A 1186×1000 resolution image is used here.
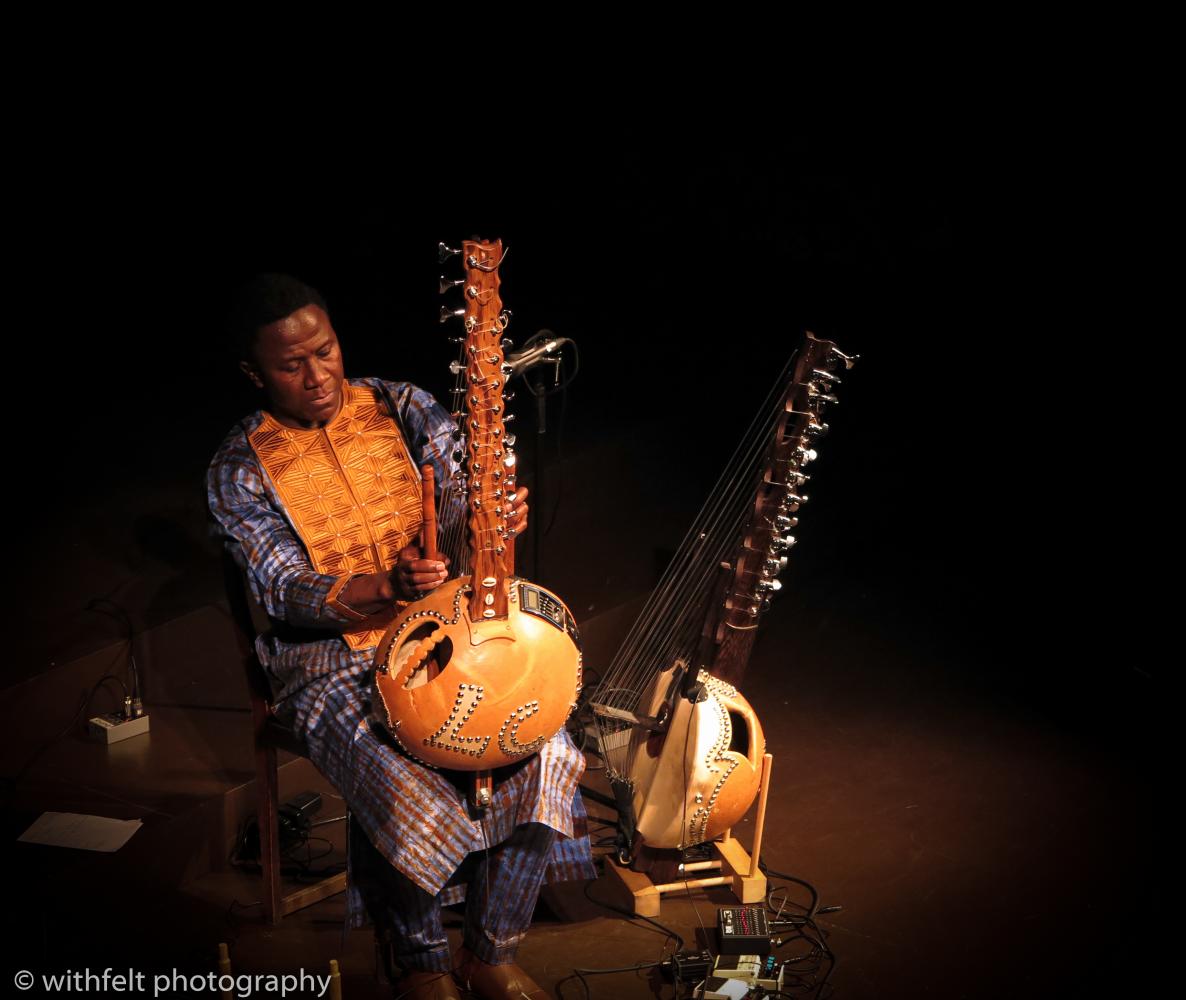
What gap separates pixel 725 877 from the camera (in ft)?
9.81

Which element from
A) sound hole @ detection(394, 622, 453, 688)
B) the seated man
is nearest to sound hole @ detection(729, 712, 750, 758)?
the seated man

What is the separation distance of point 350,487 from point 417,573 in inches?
18.7

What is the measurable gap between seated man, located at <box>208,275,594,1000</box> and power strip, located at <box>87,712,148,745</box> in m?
0.65

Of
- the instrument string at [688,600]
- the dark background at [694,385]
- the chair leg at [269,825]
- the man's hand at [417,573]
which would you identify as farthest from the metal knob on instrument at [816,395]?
the chair leg at [269,825]

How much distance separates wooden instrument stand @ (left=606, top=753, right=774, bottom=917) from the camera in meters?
2.90

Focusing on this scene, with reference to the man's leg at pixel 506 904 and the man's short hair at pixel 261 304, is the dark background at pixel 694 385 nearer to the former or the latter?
the man's leg at pixel 506 904

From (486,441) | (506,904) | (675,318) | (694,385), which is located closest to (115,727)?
(506,904)

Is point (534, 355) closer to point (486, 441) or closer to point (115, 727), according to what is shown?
point (486, 441)

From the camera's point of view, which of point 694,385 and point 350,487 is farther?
point 694,385

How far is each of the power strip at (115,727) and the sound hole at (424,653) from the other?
1.29 meters

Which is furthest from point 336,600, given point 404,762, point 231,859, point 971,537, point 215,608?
point 971,537

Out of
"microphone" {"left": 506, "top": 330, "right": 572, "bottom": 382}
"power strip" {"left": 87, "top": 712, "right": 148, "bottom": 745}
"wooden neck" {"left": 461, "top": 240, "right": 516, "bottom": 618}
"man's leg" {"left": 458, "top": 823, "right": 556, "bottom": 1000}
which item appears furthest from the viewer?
"power strip" {"left": 87, "top": 712, "right": 148, "bottom": 745}

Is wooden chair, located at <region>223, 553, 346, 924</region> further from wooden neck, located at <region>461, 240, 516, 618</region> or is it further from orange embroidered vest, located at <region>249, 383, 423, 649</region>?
wooden neck, located at <region>461, 240, 516, 618</region>

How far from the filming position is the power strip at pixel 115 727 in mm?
3242
